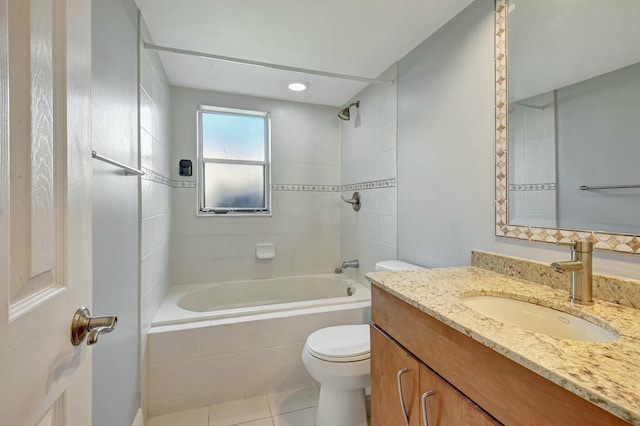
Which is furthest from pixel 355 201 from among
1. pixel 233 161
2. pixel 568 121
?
pixel 568 121

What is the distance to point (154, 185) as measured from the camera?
6.07ft

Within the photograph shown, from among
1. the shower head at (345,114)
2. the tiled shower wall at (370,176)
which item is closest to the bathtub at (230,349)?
the tiled shower wall at (370,176)

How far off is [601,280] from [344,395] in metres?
1.23

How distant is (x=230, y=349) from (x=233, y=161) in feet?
5.77

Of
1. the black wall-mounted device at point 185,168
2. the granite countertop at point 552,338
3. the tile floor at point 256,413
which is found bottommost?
the tile floor at point 256,413

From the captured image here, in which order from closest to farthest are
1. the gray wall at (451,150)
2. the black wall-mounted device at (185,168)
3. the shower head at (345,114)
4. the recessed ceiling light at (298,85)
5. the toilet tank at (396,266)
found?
1. the gray wall at (451,150)
2. the toilet tank at (396,266)
3. the recessed ceiling light at (298,85)
4. the black wall-mounted device at (185,168)
5. the shower head at (345,114)

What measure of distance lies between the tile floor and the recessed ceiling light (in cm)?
240

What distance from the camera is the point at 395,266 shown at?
1.87 metres

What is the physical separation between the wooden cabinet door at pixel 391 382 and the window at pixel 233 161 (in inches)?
78.1

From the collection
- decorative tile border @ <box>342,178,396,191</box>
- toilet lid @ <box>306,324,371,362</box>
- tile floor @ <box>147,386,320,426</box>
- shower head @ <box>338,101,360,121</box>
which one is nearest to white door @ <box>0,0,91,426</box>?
toilet lid @ <box>306,324,371,362</box>

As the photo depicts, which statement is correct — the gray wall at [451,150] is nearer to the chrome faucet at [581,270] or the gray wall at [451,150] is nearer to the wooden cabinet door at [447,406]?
the chrome faucet at [581,270]

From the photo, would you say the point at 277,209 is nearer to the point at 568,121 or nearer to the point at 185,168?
the point at 185,168

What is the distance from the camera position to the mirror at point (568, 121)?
909mm

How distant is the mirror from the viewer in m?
0.91
